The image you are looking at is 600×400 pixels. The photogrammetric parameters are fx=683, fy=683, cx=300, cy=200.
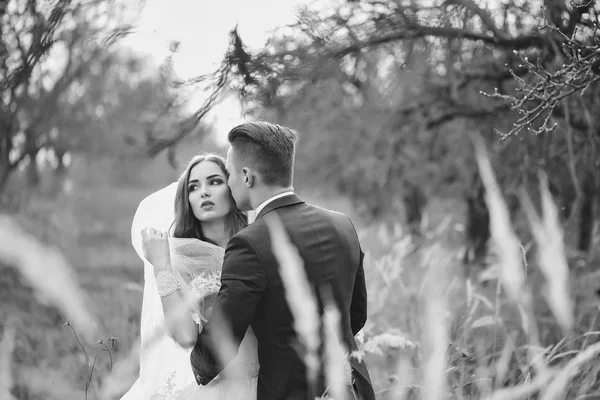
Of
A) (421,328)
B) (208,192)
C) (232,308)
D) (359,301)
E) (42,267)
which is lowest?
(421,328)

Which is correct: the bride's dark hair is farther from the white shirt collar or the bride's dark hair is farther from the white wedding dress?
the white shirt collar

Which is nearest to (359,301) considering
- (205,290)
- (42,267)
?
(205,290)

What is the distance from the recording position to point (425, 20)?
4.46m

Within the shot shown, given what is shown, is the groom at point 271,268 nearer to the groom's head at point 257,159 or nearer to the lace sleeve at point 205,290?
the groom's head at point 257,159

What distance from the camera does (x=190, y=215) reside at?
144 inches

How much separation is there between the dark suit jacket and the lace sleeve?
46 centimetres

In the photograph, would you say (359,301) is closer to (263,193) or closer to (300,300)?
(263,193)

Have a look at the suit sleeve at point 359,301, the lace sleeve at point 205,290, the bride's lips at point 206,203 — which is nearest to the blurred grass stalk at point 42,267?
the lace sleeve at point 205,290

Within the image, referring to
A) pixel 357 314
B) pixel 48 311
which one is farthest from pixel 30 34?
pixel 48 311

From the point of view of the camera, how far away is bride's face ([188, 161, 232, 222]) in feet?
11.7

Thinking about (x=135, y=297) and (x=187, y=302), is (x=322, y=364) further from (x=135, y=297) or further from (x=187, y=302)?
(x=135, y=297)

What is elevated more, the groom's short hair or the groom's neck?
the groom's short hair

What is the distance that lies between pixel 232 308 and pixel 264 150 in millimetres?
650

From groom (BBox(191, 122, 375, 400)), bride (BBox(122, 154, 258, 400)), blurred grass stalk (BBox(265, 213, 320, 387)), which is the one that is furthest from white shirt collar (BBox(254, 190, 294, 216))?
bride (BBox(122, 154, 258, 400))
